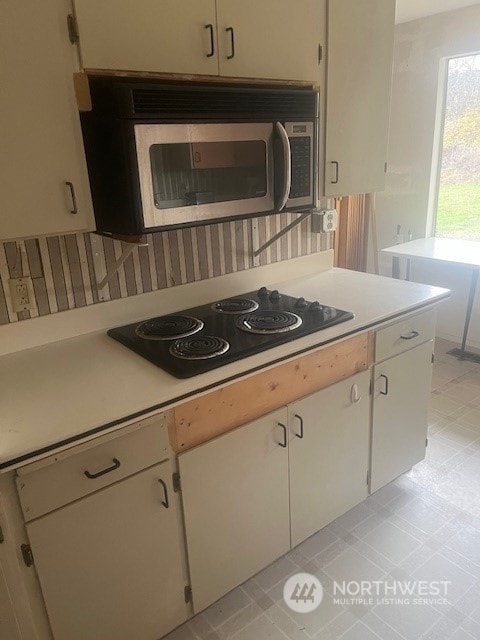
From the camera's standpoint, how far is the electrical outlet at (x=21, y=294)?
1.52 meters

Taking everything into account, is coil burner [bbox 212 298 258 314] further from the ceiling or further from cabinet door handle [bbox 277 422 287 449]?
the ceiling

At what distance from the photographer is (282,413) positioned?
1585 millimetres

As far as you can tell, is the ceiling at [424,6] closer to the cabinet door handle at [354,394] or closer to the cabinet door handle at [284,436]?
the cabinet door handle at [354,394]

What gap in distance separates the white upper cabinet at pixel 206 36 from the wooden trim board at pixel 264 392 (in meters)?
0.97

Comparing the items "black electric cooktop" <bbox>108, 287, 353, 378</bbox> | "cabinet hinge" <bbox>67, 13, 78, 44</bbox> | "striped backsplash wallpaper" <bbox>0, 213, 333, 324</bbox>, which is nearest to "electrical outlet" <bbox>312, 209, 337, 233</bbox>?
"striped backsplash wallpaper" <bbox>0, 213, 333, 324</bbox>

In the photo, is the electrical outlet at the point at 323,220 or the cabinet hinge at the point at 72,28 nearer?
the cabinet hinge at the point at 72,28

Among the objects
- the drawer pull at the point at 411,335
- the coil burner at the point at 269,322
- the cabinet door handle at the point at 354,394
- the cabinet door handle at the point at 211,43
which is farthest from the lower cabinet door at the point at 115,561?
the cabinet door handle at the point at 211,43

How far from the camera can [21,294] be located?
5.03 ft

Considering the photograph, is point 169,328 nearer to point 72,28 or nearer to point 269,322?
point 269,322

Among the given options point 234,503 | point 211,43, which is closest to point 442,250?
point 211,43

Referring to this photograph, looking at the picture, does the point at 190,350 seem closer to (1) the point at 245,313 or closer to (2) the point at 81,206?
(1) the point at 245,313

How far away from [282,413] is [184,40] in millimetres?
1196

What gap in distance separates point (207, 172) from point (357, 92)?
33.9 inches

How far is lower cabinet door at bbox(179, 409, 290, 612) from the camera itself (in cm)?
144
